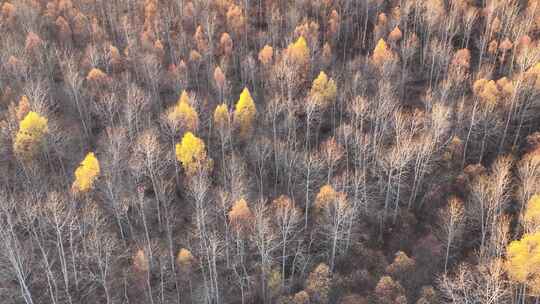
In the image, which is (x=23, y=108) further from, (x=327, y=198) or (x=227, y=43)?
(x=327, y=198)

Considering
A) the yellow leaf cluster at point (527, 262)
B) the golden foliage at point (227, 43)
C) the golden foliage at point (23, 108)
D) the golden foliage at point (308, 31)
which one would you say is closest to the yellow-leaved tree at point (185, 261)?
the yellow leaf cluster at point (527, 262)

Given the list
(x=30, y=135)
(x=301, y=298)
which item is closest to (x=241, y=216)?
(x=301, y=298)

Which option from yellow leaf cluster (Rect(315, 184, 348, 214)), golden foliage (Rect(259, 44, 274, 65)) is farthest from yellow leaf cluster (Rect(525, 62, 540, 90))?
golden foliage (Rect(259, 44, 274, 65))

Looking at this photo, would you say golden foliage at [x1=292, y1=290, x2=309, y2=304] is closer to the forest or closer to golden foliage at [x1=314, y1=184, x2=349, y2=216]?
the forest

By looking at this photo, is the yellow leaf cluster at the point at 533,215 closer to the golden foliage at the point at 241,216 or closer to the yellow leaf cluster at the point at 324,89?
the golden foliage at the point at 241,216

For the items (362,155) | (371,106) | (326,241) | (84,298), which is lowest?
(84,298)

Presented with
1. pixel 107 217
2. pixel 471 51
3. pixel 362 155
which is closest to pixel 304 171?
pixel 362 155

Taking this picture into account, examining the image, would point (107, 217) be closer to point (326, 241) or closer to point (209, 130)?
point (209, 130)
